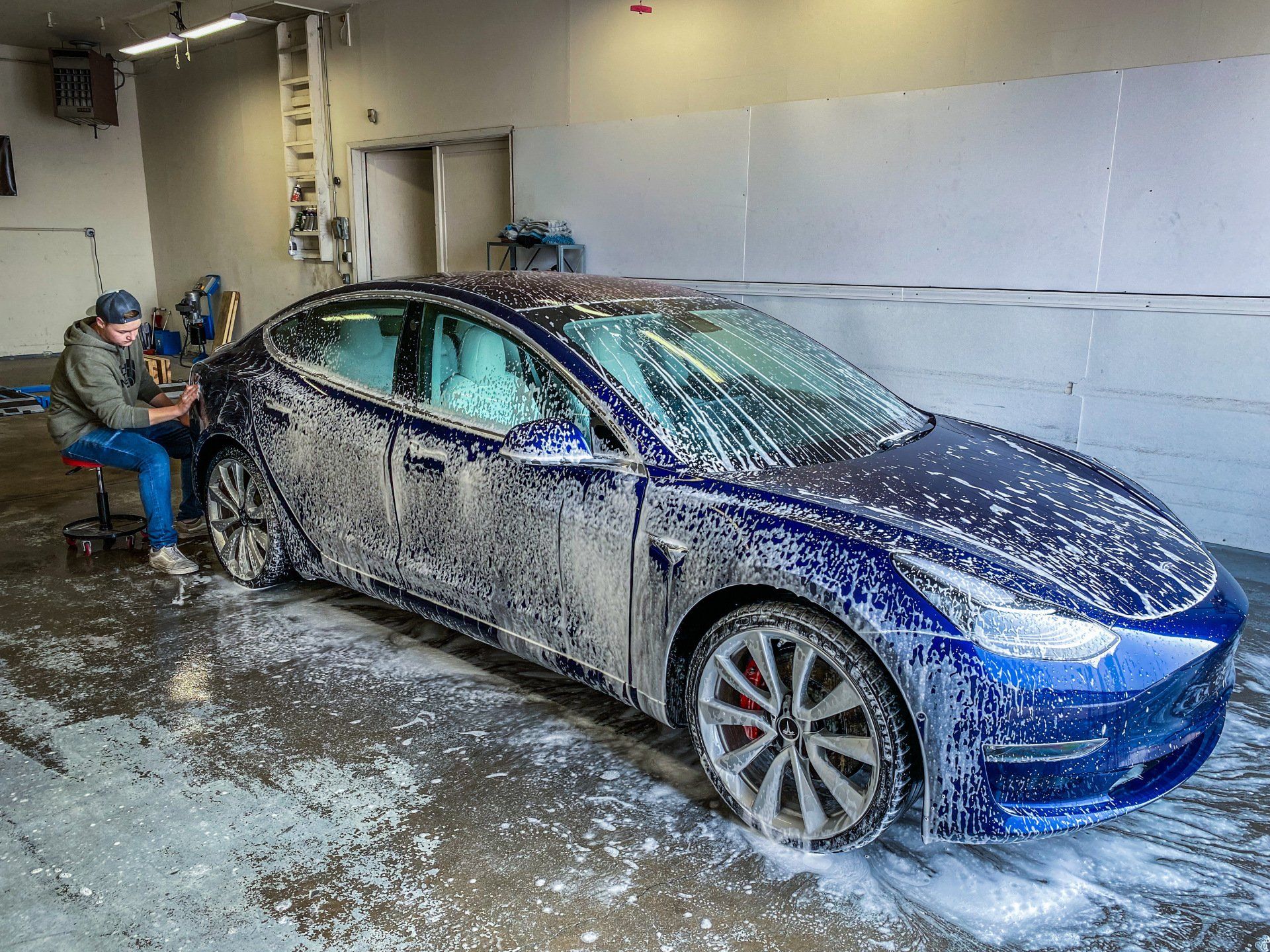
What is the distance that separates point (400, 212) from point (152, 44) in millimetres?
3442

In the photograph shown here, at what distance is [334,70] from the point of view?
9305mm

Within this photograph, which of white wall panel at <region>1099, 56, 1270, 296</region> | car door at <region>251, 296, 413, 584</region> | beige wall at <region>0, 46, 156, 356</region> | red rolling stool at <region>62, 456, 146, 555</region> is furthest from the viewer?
beige wall at <region>0, 46, 156, 356</region>

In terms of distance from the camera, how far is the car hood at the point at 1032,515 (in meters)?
2.10

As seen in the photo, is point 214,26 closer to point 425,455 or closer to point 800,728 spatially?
→ point 425,455

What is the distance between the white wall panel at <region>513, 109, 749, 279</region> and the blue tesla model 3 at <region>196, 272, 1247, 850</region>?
3173 millimetres

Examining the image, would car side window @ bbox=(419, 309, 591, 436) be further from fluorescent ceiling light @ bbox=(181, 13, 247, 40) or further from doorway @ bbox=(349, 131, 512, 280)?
fluorescent ceiling light @ bbox=(181, 13, 247, 40)

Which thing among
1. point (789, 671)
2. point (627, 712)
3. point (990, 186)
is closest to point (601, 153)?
point (990, 186)

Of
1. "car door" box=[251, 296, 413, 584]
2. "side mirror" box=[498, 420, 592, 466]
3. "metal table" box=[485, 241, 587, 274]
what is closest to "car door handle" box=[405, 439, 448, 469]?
"car door" box=[251, 296, 413, 584]

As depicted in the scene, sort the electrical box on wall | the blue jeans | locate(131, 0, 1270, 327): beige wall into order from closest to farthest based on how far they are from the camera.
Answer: the blue jeans
locate(131, 0, 1270, 327): beige wall
the electrical box on wall

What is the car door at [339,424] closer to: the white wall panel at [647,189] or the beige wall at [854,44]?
the white wall panel at [647,189]

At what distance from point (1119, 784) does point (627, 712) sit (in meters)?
1.42

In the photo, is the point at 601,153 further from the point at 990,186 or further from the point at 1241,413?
the point at 1241,413

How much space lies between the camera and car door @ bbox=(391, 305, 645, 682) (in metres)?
2.52

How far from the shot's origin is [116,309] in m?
4.09
